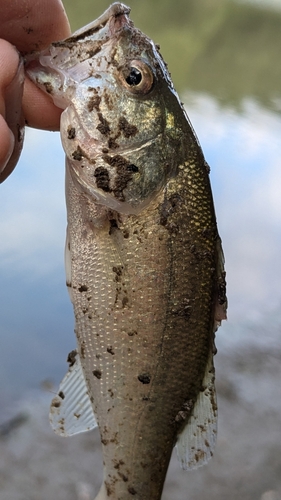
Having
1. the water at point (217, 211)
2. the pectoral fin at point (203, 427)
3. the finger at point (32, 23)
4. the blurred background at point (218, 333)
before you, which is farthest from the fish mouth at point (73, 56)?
the water at point (217, 211)

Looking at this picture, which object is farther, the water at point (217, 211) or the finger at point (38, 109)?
the water at point (217, 211)

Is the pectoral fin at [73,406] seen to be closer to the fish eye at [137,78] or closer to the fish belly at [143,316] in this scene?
the fish belly at [143,316]

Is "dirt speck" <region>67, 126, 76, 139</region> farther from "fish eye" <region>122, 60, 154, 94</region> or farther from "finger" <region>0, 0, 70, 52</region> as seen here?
"finger" <region>0, 0, 70, 52</region>

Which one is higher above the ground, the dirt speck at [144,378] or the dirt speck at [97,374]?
the dirt speck at [144,378]

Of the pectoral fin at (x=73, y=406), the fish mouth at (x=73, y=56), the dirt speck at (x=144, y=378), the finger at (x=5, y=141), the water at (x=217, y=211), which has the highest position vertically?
the water at (x=217, y=211)

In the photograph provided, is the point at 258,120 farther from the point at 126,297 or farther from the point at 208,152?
the point at 126,297

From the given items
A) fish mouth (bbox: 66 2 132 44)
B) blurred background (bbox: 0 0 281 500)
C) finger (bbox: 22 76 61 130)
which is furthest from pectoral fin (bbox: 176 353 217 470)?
blurred background (bbox: 0 0 281 500)

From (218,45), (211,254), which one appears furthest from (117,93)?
(218,45)

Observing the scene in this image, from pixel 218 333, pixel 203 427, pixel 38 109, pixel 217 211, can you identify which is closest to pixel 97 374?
pixel 203 427
